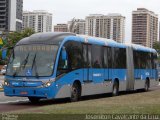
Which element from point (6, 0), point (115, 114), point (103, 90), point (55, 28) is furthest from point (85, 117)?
point (6, 0)

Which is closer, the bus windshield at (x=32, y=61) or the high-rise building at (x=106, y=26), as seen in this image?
the bus windshield at (x=32, y=61)

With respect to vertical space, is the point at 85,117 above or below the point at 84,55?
below

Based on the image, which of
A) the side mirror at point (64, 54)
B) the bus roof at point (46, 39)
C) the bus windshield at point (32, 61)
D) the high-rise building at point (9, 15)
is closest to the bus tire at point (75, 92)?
the side mirror at point (64, 54)

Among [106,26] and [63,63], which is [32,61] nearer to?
[63,63]

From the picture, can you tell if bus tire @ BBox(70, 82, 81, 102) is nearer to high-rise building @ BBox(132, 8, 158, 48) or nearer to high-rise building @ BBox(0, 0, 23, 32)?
high-rise building @ BBox(132, 8, 158, 48)

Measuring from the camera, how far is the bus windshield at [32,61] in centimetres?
1911

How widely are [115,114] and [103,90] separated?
40.6 ft

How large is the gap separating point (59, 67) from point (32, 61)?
1.11 meters

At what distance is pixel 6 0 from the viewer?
177 meters

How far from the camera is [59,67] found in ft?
63.5

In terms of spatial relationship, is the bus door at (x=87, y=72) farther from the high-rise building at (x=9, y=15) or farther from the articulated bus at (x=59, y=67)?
the high-rise building at (x=9, y=15)

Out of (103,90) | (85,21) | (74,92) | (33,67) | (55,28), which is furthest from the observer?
(85,21)

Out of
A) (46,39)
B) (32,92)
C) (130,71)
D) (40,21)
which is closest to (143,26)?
(40,21)

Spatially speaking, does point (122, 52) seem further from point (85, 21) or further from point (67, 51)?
point (85, 21)
